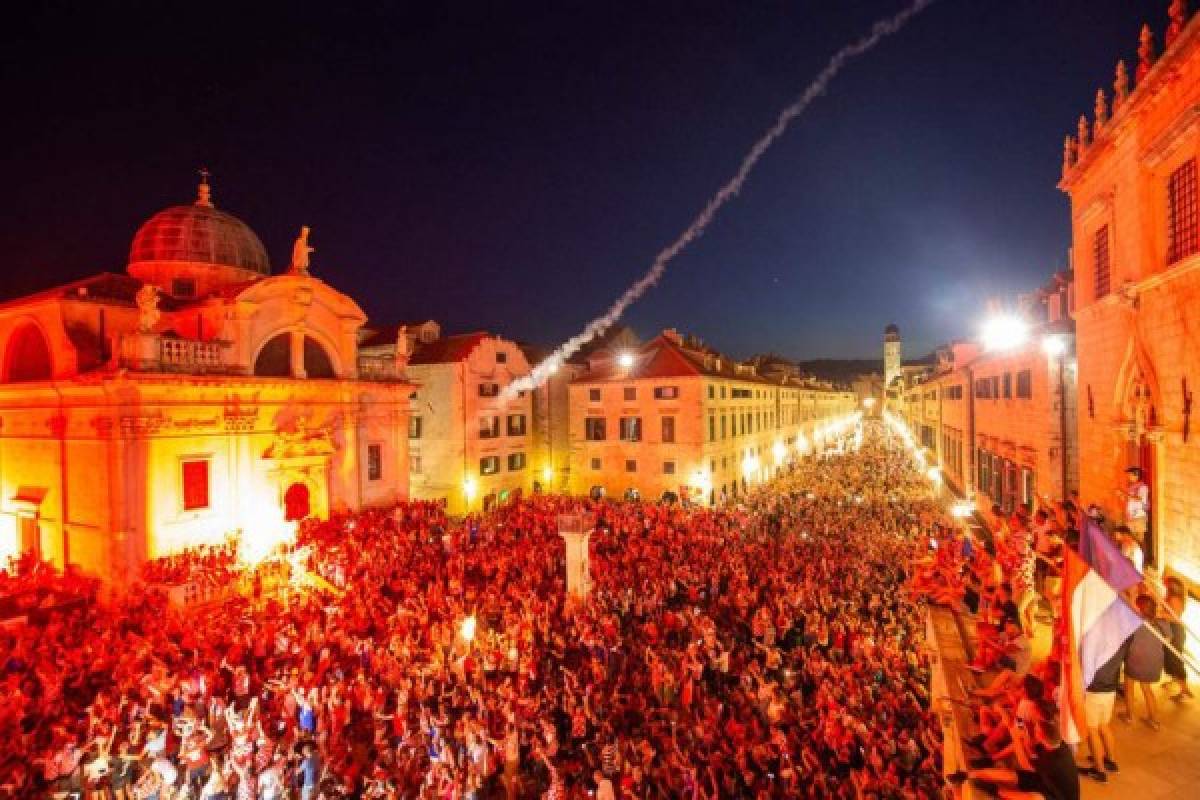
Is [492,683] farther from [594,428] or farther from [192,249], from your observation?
[594,428]

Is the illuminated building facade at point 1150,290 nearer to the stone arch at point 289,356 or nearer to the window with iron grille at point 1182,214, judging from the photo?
the window with iron grille at point 1182,214

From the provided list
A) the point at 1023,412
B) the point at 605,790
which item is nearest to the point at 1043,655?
the point at 605,790

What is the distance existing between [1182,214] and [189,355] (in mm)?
25621

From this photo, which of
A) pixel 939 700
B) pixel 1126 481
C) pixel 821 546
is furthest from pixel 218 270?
pixel 1126 481

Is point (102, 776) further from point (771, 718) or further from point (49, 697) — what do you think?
point (771, 718)

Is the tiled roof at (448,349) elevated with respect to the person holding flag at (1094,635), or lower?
elevated

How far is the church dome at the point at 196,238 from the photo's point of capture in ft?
85.7

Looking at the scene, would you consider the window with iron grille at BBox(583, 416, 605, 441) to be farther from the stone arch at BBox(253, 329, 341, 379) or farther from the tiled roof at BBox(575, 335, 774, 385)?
the stone arch at BBox(253, 329, 341, 379)

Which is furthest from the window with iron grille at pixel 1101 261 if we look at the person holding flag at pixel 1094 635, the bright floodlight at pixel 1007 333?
the person holding flag at pixel 1094 635

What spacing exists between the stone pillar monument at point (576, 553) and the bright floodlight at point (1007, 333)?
1536 centimetres

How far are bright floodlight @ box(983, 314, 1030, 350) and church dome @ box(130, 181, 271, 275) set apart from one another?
3134 cm

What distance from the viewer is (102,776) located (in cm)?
967

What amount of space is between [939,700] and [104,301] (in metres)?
26.7

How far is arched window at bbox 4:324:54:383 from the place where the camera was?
21.8 metres
